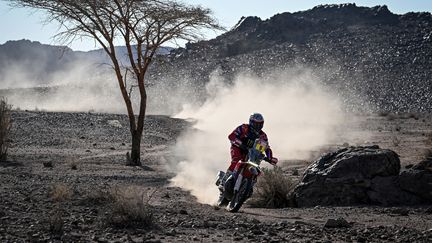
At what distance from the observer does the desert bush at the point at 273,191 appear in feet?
42.2

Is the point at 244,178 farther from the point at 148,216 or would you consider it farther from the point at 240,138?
Result: the point at 148,216

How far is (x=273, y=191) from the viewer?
1294 cm

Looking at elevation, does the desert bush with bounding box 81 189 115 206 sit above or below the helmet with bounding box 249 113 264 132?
below

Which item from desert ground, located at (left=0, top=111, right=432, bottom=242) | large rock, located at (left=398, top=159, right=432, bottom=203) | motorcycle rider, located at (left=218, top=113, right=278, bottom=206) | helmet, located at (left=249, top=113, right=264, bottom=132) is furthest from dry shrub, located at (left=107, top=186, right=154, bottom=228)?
large rock, located at (left=398, top=159, right=432, bottom=203)

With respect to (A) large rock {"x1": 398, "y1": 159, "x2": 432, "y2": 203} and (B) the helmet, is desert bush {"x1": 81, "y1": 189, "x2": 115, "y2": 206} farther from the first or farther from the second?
(A) large rock {"x1": 398, "y1": 159, "x2": 432, "y2": 203}

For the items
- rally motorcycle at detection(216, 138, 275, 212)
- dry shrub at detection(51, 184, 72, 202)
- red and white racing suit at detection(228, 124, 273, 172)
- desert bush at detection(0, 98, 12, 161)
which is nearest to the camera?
dry shrub at detection(51, 184, 72, 202)

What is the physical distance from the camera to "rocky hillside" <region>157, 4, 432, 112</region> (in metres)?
67.4

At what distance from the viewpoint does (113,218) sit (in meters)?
8.67

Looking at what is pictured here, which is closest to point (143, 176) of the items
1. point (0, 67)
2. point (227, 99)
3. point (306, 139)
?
point (306, 139)

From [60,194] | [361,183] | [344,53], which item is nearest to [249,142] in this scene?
[361,183]

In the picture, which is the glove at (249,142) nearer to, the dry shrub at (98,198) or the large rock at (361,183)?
the large rock at (361,183)

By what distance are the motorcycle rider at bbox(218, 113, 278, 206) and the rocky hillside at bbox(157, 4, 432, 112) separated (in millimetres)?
51622

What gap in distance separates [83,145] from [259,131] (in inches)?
699

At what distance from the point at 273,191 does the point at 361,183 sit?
1843mm
